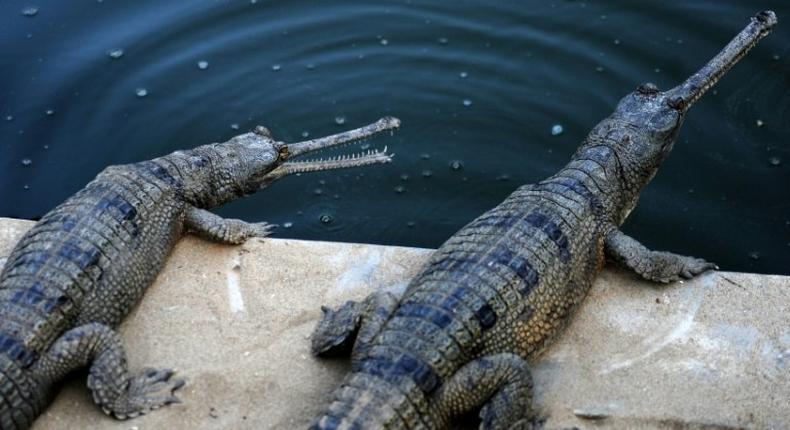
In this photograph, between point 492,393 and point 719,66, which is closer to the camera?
point 492,393

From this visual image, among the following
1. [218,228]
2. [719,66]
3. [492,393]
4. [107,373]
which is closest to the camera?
[492,393]

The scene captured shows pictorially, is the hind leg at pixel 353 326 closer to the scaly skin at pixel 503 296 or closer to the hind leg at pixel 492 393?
the scaly skin at pixel 503 296

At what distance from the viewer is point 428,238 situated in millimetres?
6699

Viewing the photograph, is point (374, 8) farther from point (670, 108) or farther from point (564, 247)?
point (564, 247)

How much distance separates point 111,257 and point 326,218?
73.9 inches

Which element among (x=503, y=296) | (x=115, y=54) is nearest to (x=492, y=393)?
(x=503, y=296)

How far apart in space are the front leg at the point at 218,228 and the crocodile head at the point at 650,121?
2.45m

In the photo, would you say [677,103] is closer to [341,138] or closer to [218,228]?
[341,138]

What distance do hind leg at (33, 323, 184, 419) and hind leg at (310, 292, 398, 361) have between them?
0.83 meters

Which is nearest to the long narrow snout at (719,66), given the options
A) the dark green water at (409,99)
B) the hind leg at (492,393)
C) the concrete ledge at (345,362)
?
the dark green water at (409,99)

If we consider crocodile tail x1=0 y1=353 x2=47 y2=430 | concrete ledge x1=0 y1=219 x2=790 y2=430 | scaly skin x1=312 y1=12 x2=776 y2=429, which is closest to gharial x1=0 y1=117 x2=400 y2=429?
crocodile tail x1=0 y1=353 x2=47 y2=430

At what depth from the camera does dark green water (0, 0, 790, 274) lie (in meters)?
6.83

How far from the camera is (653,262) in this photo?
18.0ft

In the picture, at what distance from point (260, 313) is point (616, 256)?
2.24 metres
